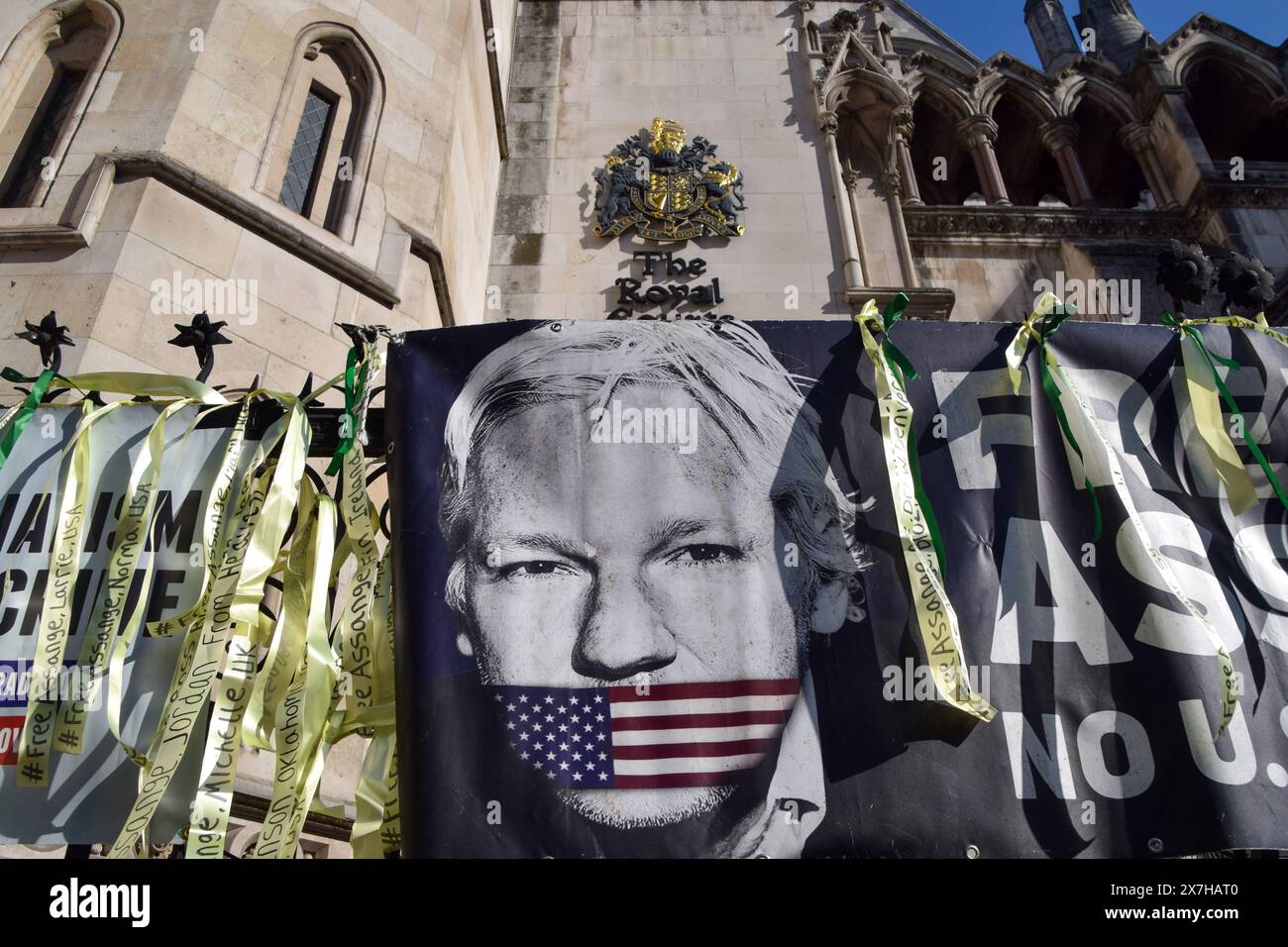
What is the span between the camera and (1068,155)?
54.1 ft

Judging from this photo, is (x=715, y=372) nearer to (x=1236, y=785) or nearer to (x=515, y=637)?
(x=515, y=637)

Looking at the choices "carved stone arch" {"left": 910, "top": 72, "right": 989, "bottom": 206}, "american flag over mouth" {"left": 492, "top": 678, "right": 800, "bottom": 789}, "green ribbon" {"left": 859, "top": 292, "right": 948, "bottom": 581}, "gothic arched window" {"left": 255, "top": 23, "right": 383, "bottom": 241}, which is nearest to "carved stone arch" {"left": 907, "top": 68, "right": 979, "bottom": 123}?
"carved stone arch" {"left": 910, "top": 72, "right": 989, "bottom": 206}

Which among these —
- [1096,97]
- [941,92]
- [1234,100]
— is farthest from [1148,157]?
[941,92]

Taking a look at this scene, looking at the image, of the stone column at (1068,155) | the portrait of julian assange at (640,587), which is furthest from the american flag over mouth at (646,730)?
the stone column at (1068,155)

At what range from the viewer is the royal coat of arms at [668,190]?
13.6m

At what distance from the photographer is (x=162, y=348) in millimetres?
6742

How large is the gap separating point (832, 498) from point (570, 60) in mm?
14151

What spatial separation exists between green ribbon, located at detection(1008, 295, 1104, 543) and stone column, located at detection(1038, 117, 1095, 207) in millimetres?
12435

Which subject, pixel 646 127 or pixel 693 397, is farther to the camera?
pixel 646 127

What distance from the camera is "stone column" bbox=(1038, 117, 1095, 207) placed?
1575cm

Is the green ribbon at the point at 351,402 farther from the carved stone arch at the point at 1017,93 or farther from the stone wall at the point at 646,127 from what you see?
the carved stone arch at the point at 1017,93

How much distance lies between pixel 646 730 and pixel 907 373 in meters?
2.18

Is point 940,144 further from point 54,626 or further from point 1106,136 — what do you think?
point 54,626
